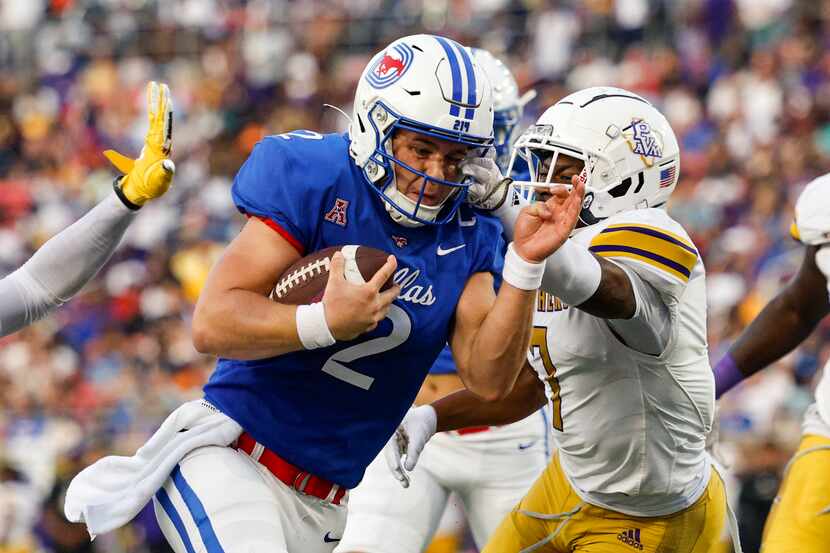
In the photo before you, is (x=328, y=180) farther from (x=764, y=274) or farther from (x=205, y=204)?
(x=205, y=204)

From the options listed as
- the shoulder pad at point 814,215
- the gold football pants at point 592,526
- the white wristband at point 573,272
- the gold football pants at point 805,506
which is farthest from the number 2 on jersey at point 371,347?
the shoulder pad at point 814,215

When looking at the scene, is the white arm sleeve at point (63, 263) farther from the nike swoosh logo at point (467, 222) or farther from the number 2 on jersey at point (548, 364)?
the number 2 on jersey at point (548, 364)

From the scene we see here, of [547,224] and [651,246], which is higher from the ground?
[547,224]

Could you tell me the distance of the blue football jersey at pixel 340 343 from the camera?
3.43 m

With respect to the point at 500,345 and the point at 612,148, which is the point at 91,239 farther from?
the point at 612,148

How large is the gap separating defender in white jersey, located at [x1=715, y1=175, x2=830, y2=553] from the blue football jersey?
135 cm

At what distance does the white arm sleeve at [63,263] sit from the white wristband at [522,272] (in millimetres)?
1067

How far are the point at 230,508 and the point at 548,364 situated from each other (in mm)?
1032

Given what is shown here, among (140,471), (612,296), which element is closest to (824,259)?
(612,296)

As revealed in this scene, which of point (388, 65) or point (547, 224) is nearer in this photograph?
point (547, 224)

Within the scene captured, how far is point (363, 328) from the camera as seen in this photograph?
3184 millimetres

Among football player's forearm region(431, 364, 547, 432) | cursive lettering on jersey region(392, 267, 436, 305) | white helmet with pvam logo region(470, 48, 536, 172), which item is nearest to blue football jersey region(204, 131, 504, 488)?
cursive lettering on jersey region(392, 267, 436, 305)

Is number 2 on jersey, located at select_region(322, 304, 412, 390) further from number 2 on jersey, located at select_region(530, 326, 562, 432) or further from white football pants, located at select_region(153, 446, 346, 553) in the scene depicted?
number 2 on jersey, located at select_region(530, 326, 562, 432)

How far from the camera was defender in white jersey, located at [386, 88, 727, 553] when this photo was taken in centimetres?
365
